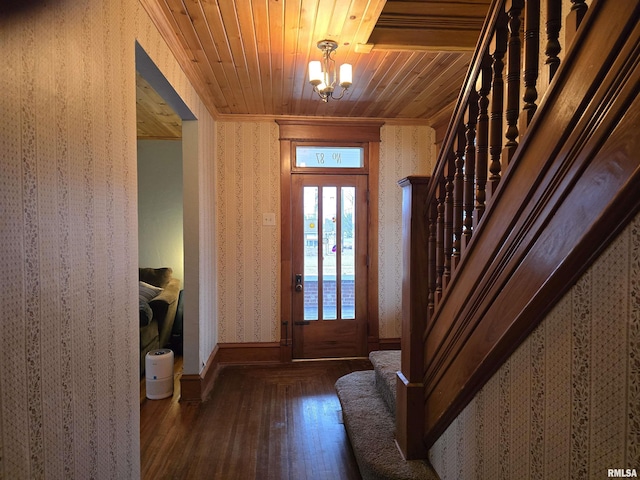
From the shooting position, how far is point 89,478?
51.1 inches

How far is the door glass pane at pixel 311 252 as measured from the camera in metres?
4.05

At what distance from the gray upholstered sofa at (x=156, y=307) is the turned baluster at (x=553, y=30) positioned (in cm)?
348

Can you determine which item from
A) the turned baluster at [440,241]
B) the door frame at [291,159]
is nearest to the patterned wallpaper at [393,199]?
the door frame at [291,159]

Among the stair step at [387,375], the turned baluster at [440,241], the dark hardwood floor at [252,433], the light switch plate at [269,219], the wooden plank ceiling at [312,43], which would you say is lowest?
the dark hardwood floor at [252,433]

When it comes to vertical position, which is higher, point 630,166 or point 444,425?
point 630,166

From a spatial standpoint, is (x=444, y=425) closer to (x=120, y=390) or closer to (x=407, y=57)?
(x=120, y=390)

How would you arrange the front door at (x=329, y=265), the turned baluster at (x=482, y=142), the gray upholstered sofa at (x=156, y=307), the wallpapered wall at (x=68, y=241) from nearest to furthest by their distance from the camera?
the wallpapered wall at (x=68, y=241) < the turned baluster at (x=482, y=142) < the gray upholstered sofa at (x=156, y=307) < the front door at (x=329, y=265)

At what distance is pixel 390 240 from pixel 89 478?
11.1ft

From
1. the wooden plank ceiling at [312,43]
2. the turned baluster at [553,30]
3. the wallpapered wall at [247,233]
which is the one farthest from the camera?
the wallpapered wall at [247,233]

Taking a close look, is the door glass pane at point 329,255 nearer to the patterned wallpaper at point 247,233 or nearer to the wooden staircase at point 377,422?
the patterned wallpaper at point 247,233

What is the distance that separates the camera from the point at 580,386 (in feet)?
2.95

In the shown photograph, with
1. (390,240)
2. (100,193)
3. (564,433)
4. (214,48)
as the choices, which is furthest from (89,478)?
(390,240)

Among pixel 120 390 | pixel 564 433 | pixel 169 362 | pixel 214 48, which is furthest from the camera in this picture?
pixel 169 362

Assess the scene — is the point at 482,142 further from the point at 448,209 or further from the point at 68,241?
the point at 68,241
